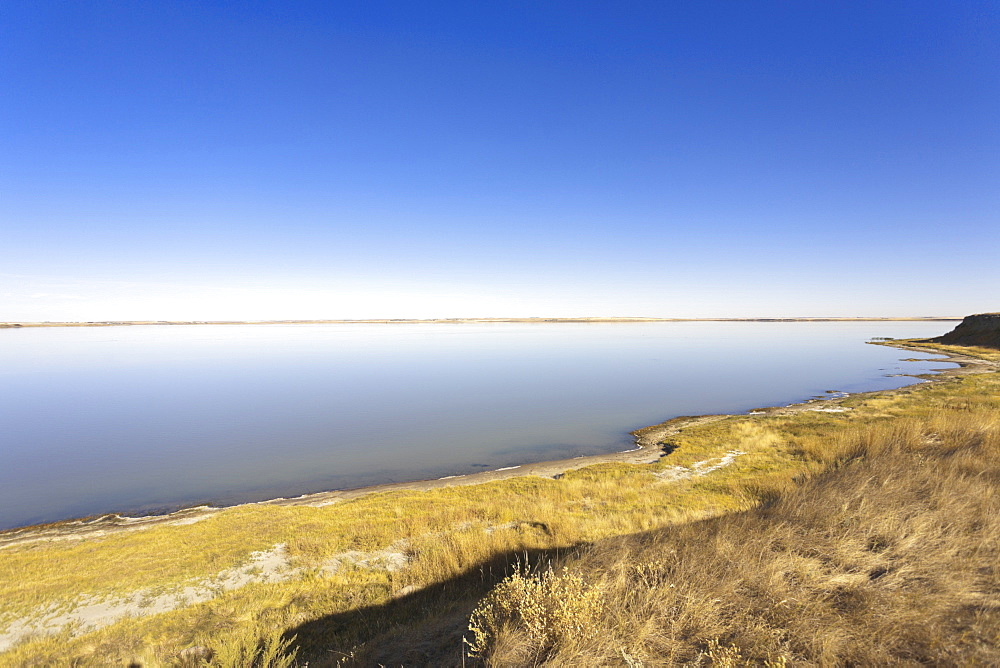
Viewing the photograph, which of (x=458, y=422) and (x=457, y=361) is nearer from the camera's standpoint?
(x=458, y=422)

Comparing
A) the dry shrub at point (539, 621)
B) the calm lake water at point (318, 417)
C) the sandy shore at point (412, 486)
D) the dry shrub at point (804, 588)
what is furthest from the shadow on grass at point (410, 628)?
the calm lake water at point (318, 417)

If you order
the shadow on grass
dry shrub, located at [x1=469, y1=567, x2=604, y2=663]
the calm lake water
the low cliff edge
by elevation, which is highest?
the low cliff edge

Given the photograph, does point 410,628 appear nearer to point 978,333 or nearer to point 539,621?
point 539,621

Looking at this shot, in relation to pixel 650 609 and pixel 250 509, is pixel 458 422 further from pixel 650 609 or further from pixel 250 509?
pixel 650 609

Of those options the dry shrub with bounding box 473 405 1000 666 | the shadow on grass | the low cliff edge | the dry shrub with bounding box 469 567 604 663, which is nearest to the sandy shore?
the shadow on grass

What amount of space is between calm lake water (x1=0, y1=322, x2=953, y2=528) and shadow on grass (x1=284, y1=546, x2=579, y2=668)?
10.4m

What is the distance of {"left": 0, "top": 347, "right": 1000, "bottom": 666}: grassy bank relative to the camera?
4023 mm

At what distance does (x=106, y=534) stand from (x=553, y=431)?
18.6 m

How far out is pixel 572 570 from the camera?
532 centimetres

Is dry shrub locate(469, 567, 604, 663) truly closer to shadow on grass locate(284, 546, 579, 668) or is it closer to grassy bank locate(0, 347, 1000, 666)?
grassy bank locate(0, 347, 1000, 666)

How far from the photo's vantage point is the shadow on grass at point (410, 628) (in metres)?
4.84

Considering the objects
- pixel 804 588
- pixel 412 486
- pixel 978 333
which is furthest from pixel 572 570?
pixel 978 333

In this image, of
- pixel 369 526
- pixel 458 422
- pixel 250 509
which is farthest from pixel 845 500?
pixel 458 422

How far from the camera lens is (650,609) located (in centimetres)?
427
